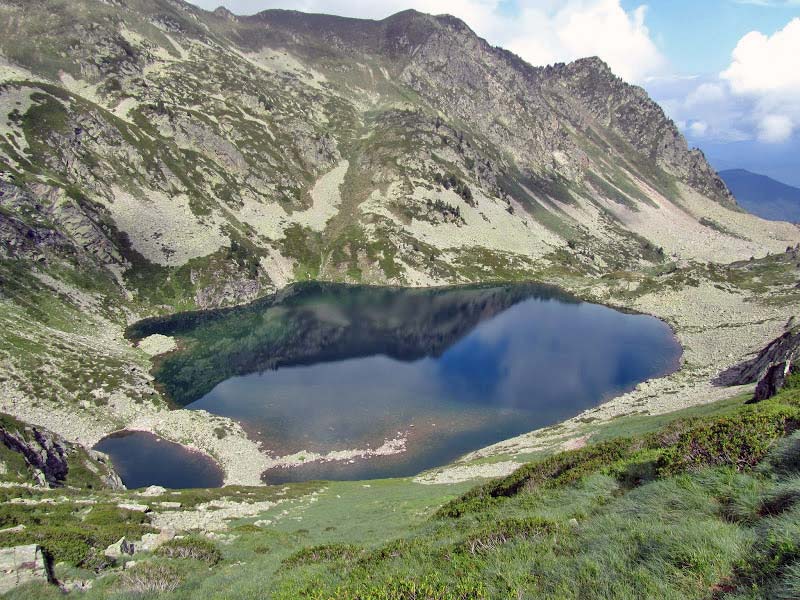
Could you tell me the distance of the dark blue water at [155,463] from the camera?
171ft

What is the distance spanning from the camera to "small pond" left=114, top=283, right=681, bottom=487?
6188cm

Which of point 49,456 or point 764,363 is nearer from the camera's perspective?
point 49,456

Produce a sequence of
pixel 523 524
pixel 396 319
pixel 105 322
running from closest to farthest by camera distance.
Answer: pixel 523 524 < pixel 105 322 < pixel 396 319

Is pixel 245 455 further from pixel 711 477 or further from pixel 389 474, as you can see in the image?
pixel 711 477

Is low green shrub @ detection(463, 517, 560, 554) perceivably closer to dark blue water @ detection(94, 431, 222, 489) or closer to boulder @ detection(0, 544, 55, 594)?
boulder @ detection(0, 544, 55, 594)

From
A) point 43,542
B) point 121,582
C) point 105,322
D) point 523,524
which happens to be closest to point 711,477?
point 523,524

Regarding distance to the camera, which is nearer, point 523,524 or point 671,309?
point 523,524

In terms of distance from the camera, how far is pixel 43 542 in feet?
58.6

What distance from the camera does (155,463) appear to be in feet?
182

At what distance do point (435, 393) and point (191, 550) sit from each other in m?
58.3

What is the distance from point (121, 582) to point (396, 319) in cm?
10462

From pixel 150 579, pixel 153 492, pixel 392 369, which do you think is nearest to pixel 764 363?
pixel 392 369

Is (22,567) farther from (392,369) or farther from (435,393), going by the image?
(392,369)

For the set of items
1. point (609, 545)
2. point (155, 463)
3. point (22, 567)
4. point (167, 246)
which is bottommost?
point (155, 463)
